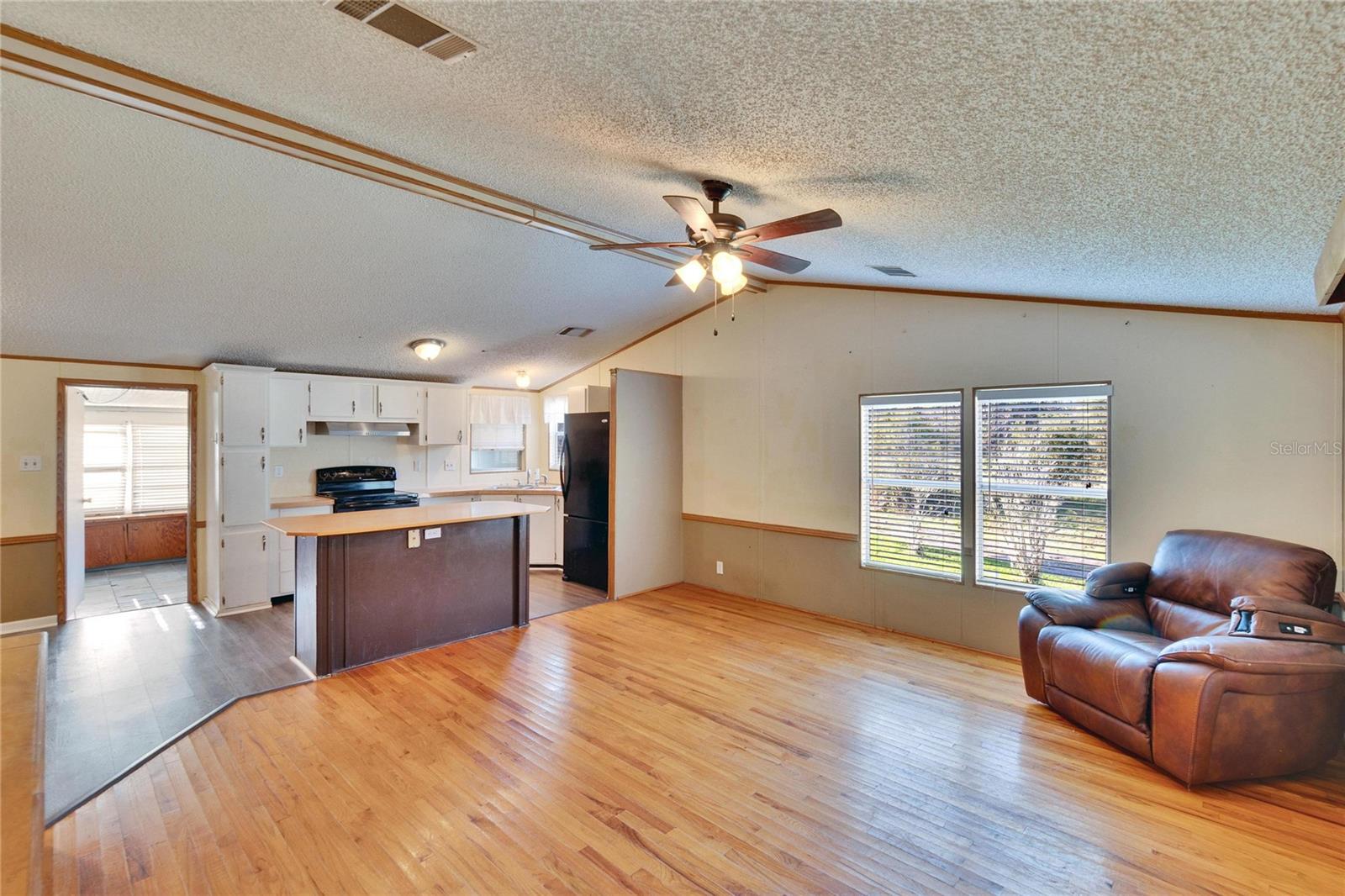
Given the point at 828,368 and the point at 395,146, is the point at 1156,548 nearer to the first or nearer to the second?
the point at 828,368

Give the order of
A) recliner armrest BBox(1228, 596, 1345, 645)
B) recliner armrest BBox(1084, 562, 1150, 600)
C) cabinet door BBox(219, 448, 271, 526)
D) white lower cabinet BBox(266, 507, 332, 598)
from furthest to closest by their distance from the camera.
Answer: white lower cabinet BBox(266, 507, 332, 598) → cabinet door BBox(219, 448, 271, 526) → recliner armrest BBox(1084, 562, 1150, 600) → recliner armrest BBox(1228, 596, 1345, 645)

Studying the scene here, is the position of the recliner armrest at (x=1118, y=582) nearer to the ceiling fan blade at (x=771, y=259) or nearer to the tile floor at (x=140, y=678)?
the ceiling fan blade at (x=771, y=259)

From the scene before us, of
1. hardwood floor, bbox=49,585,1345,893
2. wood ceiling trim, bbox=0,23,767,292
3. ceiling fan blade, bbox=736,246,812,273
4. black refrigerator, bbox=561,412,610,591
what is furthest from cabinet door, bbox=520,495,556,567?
ceiling fan blade, bbox=736,246,812,273

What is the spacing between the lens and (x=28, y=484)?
4625 mm

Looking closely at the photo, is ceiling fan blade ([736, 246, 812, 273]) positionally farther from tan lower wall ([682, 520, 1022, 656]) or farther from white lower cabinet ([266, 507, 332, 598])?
white lower cabinet ([266, 507, 332, 598])

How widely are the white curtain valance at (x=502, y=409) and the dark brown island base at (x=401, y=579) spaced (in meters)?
2.52

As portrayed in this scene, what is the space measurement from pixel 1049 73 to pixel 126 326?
18.6ft

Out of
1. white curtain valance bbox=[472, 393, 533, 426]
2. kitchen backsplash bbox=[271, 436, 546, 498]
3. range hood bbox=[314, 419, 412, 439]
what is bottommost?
kitchen backsplash bbox=[271, 436, 546, 498]

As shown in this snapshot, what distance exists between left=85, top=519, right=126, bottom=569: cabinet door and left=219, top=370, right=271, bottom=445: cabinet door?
12.0ft

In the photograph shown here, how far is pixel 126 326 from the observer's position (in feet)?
14.0

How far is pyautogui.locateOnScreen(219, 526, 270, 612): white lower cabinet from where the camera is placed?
503 cm

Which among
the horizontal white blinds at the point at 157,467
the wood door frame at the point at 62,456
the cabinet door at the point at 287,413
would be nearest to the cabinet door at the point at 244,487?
the cabinet door at the point at 287,413

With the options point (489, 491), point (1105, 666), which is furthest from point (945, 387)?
point (489, 491)

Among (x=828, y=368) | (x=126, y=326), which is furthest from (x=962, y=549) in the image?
(x=126, y=326)
